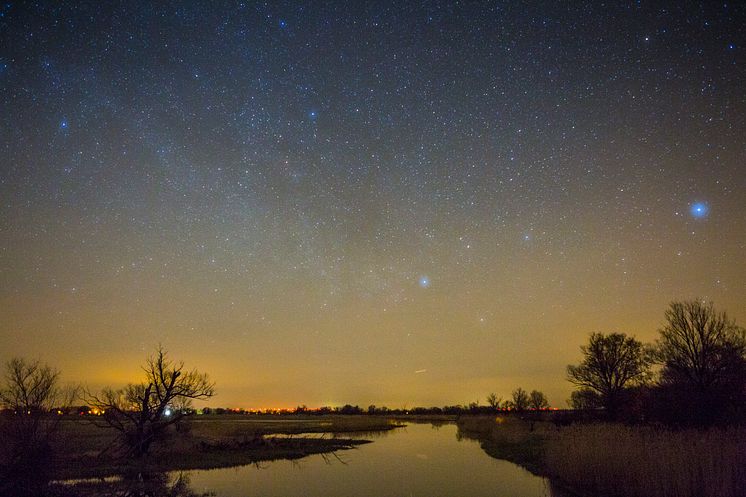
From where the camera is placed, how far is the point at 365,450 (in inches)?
1556

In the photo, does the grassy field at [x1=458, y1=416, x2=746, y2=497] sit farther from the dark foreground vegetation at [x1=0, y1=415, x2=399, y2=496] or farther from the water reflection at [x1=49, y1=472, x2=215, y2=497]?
the dark foreground vegetation at [x1=0, y1=415, x2=399, y2=496]

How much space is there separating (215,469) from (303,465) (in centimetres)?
543

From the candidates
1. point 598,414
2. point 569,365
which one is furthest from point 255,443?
point 569,365

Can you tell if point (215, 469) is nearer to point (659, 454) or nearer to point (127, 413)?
point (127, 413)

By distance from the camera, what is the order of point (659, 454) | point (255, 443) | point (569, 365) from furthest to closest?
point (569, 365)
point (255, 443)
point (659, 454)

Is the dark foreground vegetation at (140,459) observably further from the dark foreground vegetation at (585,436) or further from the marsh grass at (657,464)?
the marsh grass at (657,464)

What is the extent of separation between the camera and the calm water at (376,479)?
1953 centimetres

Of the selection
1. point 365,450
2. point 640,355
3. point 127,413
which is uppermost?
point 640,355

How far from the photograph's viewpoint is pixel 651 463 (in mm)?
14438

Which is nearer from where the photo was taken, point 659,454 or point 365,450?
point 659,454

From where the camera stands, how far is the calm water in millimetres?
19531

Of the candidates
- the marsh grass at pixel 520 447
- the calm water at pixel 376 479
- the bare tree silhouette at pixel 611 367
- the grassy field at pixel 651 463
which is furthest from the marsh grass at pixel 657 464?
the bare tree silhouette at pixel 611 367

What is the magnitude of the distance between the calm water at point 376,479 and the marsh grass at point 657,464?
1.78 meters

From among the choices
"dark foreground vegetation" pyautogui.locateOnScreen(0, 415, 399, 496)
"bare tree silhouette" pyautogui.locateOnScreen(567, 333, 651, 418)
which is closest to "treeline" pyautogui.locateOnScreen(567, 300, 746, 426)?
"bare tree silhouette" pyautogui.locateOnScreen(567, 333, 651, 418)
